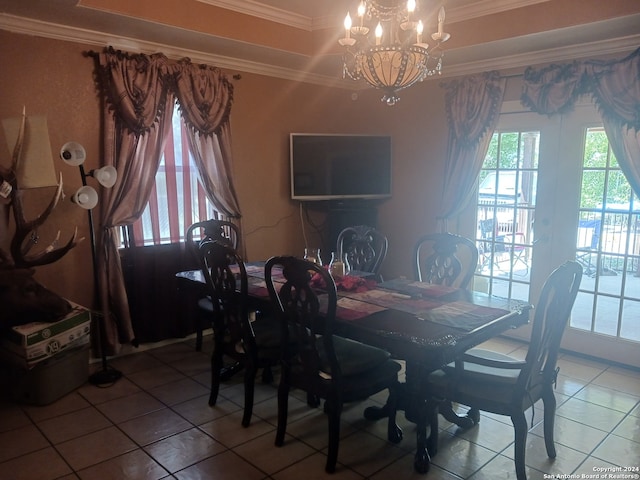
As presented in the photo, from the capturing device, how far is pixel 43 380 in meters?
2.92

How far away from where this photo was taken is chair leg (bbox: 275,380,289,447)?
2494mm

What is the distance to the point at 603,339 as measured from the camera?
3650mm

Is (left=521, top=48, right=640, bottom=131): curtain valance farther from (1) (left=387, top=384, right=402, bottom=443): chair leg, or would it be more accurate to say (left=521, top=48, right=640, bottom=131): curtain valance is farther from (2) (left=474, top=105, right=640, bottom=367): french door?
(1) (left=387, top=384, right=402, bottom=443): chair leg

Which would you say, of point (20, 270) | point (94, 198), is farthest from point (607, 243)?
point (20, 270)

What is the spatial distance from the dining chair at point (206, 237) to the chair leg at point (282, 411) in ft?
3.78

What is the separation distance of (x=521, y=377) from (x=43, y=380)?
2.76 m

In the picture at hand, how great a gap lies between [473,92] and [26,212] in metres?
3.59

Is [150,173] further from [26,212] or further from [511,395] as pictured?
[511,395]

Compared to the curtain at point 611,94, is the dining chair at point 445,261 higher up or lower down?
lower down

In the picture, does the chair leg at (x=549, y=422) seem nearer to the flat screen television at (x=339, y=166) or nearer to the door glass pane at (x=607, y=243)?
the door glass pane at (x=607, y=243)

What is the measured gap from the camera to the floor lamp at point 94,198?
3061 millimetres

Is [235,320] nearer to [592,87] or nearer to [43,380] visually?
[43,380]

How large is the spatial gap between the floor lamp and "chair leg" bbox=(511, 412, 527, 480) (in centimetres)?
260

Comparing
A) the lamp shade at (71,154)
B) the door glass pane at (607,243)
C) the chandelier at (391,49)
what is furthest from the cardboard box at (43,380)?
the door glass pane at (607,243)
